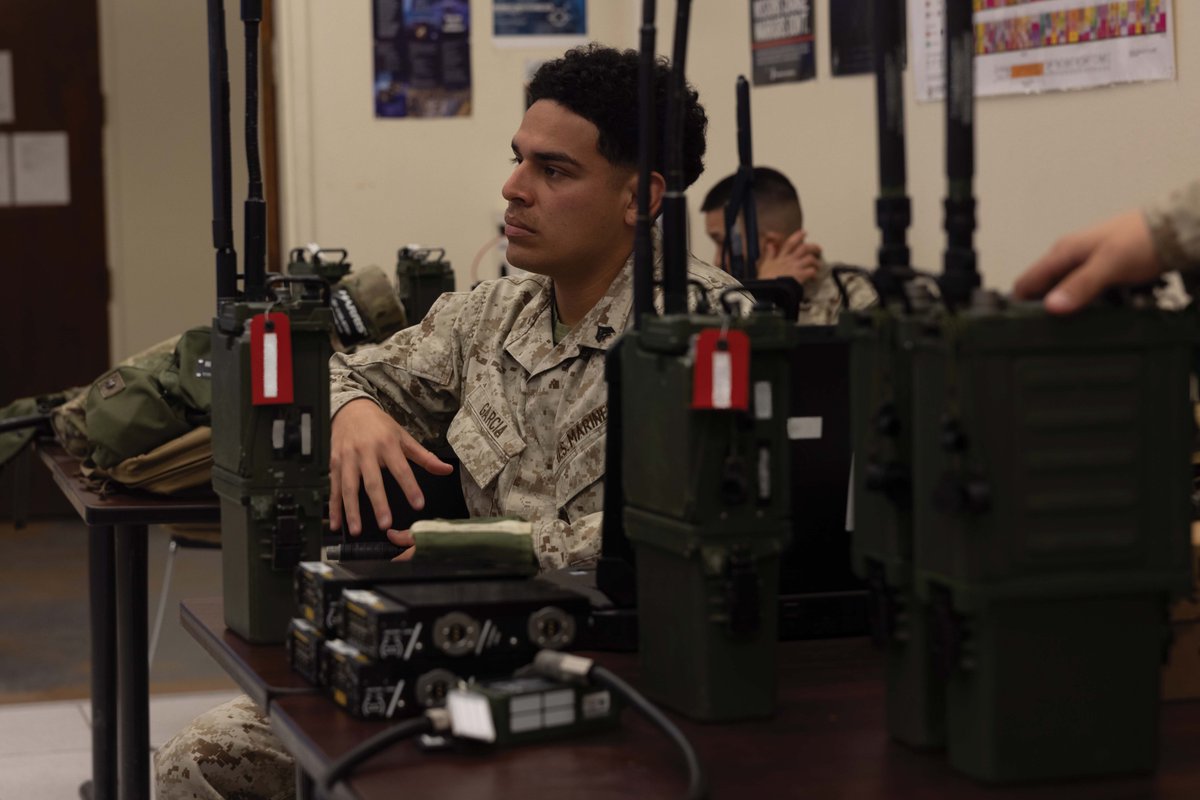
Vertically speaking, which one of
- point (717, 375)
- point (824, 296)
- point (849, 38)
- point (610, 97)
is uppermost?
point (849, 38)

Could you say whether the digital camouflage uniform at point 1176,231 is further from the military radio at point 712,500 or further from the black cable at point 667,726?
the black cable at point 667,726

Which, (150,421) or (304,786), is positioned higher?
(150,421)

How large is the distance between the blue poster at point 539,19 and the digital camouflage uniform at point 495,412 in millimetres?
3251

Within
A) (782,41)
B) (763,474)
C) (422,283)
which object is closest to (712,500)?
(763,474)

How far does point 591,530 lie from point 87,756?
2.11 metres

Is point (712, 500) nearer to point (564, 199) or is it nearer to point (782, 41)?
point (564, 199)

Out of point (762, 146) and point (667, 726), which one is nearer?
point (667, 726)

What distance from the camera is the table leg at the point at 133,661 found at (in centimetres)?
275

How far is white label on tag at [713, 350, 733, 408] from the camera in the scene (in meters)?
1.15

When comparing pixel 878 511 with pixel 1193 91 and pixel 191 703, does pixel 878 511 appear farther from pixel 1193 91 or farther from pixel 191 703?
pixel 191 703

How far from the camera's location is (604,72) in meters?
2.12

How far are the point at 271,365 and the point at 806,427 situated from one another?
48cm

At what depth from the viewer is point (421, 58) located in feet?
17.3

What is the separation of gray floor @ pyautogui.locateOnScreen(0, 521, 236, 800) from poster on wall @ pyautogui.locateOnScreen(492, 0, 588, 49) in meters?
1.99
